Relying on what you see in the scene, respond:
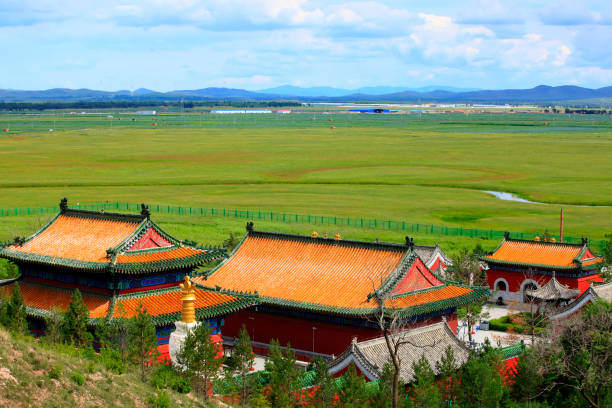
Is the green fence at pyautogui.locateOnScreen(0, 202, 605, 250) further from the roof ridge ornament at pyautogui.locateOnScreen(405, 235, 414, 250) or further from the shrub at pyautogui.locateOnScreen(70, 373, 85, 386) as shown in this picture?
the shrub at pyautogui.locateOnScreen(70, 373, 85, 386)

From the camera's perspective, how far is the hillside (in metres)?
21.5

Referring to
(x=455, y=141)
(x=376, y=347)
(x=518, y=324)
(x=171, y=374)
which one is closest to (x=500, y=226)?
(x=518, y=324)

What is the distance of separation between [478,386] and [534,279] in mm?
26781

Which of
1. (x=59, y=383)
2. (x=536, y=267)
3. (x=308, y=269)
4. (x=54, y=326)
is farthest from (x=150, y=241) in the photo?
(x=536, y=267)

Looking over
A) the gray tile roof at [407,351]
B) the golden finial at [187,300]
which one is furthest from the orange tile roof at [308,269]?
the golden finial at [187,300]

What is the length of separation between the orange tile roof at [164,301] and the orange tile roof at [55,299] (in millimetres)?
757

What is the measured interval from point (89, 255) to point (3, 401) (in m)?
15.1

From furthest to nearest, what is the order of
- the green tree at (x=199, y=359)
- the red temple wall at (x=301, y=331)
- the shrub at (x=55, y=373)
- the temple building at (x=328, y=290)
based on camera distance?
the red temple wall at (x=301, y=331) < the temple building at (x=328, y=290) < the green tree at (x=199, y=359) < the shrub at (x=55, y=373)

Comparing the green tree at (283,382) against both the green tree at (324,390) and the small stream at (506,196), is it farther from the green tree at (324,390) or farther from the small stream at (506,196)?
the small stream at (506,196)

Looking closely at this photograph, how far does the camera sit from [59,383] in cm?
2250

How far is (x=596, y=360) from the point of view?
30172mm

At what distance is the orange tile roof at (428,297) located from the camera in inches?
1427

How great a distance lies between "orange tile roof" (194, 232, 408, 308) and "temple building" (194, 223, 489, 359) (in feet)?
0.15

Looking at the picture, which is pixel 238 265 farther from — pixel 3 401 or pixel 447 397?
pixel 3 401
